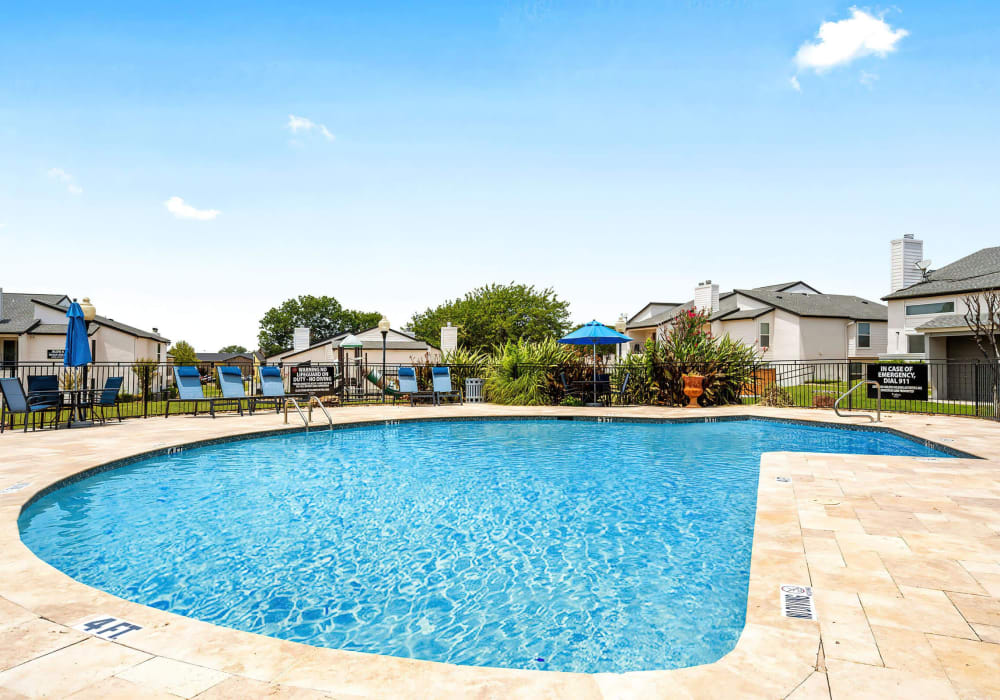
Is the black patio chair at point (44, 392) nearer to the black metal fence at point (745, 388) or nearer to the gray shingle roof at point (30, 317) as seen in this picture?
the black metal fence at point (745, 388)

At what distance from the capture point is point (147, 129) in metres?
13.1

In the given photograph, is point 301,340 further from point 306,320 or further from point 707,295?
point 306,320

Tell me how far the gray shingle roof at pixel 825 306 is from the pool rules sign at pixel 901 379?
1471 cm

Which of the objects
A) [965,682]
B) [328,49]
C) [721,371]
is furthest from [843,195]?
[965,682]

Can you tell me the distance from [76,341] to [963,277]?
27946mm

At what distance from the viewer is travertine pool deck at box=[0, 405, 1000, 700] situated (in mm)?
1986

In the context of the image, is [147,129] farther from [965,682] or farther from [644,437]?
[965,682]

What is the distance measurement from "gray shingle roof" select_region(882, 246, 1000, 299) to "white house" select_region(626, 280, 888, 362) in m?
4.32

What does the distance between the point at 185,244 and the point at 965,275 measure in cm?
3061

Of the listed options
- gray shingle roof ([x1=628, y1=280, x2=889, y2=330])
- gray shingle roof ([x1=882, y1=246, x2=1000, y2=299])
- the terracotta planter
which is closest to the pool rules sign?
the terracotta planter

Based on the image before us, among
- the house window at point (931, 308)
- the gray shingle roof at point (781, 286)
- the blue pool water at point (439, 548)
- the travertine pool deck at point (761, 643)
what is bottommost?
the blue pool water at point (439, 548)

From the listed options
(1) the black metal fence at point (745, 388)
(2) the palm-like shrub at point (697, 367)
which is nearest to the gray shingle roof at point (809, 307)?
(1) the black metal fence at point (745, 388)

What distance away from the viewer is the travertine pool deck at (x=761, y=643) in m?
1.99

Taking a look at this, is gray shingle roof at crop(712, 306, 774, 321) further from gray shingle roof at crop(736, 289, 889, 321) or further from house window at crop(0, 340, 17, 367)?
house window at crop(0, 340, 17, 367)
